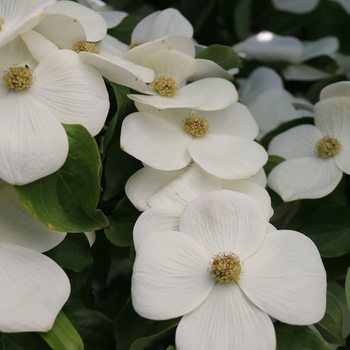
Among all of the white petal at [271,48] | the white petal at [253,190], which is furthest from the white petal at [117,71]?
the white petal at [271,48]

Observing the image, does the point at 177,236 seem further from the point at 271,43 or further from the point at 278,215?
the point at 271,43

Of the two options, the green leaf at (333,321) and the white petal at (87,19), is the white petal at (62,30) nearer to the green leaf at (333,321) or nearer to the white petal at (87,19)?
the white petal at (87,19)

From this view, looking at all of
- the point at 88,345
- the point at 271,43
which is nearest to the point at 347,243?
the point at 88,345

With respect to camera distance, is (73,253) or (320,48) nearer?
(73,253)

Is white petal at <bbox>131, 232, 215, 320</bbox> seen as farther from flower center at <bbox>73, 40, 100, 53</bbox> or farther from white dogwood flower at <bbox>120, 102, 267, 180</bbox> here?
flower center at <bbox>73, 40, 100, 53</bbox>

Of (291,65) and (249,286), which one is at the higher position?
(249,286)

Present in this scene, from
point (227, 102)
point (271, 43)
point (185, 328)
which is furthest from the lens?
point (271, 43)

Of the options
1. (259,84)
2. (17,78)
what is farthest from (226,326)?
(259,84)

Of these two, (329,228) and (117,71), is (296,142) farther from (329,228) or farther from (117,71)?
(117,71)
